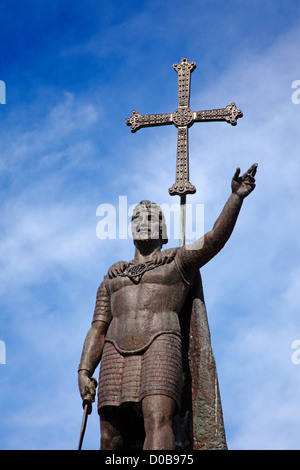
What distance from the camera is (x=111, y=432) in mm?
10086

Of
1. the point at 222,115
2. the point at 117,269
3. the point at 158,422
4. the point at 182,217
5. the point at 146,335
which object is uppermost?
the point at 222,115

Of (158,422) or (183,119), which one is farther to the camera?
(183,119)

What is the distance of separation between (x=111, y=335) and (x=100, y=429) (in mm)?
1223

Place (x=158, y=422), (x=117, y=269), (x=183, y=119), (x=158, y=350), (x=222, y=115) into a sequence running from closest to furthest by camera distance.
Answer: (x=158, y=422), (x=158, y=350), (x=117, y=269), (x=222, y=115), (x=183, y=119)

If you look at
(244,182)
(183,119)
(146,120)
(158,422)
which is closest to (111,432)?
(158,422)

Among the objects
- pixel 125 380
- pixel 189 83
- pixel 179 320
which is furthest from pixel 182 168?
pixel 125 380

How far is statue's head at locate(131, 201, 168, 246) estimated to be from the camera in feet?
36.4

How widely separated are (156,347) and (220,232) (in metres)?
1.72

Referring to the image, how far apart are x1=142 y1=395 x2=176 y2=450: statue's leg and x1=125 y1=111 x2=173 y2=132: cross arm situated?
15.5ft

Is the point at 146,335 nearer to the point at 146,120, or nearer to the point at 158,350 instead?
the point at 158,350

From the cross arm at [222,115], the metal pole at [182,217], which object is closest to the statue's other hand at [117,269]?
the metal pole at [182,217]

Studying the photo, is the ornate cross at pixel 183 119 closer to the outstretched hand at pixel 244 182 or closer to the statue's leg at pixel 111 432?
the outstretched hand at pixel 244 182

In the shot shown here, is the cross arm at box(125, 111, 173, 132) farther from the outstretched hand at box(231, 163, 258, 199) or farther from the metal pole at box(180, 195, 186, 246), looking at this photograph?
the outstretched hand at box(231, 163, 258, 199)
